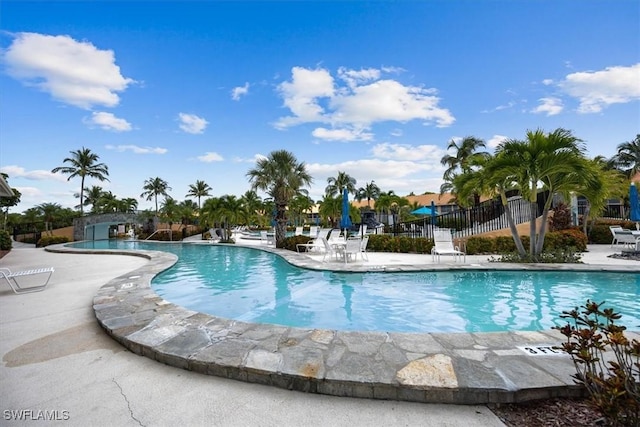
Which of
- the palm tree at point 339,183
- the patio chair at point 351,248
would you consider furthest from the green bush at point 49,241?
the patio chair at point 351,248

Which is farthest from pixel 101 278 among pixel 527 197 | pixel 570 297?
pixel 527 197

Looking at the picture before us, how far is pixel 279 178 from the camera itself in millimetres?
16188

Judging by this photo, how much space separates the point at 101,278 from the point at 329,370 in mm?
8067

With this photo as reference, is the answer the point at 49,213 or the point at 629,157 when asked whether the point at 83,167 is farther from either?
the point at 629,157

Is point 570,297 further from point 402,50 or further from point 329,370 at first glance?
point 402,50

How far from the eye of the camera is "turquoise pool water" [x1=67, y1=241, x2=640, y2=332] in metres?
4.67

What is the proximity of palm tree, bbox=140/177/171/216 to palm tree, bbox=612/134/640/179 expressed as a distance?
54.0m

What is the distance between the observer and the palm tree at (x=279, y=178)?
16031 millimetres

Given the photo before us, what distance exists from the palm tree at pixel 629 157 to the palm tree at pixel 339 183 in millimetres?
26541

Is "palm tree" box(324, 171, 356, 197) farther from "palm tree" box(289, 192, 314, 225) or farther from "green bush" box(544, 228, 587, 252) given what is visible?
"green bush" box(544, 228, 587, 252)

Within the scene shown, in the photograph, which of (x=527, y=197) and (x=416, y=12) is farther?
(x=416, y=12)

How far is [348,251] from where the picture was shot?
9523 millimetres

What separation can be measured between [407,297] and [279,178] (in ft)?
38.5

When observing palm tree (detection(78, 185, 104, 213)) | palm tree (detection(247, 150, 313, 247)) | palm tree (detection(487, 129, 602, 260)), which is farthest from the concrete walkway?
palm tree (detection(78, 185, 104, 213))
